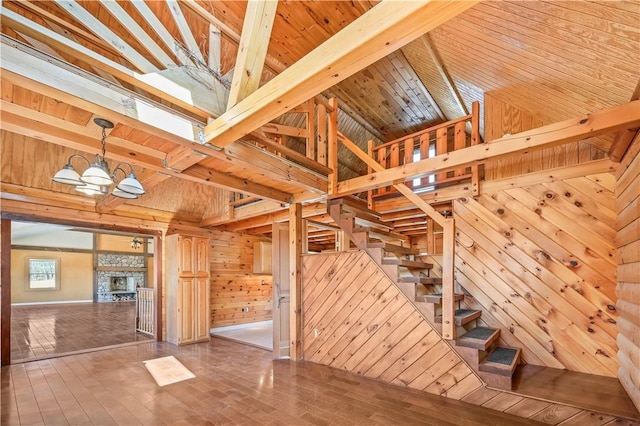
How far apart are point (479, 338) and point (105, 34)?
441 cm

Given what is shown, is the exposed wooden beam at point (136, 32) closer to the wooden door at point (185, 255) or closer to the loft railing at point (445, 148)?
the loft railing at point (445, 148)

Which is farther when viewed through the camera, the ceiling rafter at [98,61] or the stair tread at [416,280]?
the stair tread at [416,280]

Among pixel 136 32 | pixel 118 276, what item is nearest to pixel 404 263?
pixel 136 32

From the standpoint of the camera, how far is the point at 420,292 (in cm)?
358

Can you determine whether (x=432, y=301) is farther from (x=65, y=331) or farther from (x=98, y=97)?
(x=65, y=331)

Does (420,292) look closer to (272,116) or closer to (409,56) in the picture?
(272,116)

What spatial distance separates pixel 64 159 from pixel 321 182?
3.90m

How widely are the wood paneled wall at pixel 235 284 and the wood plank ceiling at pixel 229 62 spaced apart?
3.17 metres

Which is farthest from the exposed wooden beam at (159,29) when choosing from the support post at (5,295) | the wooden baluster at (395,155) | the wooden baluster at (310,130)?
the support post at (5,295)

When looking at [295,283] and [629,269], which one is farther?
[295,283]

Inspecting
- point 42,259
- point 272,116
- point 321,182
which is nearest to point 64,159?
point 321,182

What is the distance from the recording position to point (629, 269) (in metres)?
2.45

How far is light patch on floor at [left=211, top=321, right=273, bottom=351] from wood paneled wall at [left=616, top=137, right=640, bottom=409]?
14.3 ft

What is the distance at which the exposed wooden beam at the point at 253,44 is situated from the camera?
2.04m
